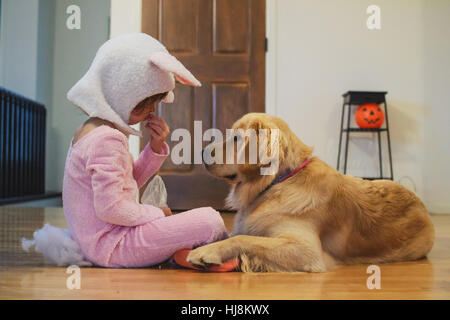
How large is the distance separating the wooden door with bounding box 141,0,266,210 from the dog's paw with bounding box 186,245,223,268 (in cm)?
216

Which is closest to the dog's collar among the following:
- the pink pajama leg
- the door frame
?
the pink pajama leg

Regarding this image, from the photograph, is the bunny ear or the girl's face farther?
the girl's face

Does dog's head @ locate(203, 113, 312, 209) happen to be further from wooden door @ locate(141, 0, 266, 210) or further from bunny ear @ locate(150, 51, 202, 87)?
wooden door @ locate(141, 0, 266, 210)

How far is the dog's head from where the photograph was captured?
4.46 ft

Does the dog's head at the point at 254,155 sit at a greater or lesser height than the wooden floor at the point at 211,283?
greater

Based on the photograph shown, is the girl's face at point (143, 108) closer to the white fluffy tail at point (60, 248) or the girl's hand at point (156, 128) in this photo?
the girl's hand at point (156, 128)

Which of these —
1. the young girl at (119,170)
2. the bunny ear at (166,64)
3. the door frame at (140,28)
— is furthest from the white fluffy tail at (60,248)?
the door frame at (140,28)

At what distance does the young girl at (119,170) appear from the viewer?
3.73ft

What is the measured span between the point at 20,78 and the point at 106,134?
14.3 ft

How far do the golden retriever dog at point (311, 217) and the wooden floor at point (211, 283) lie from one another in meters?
0.07

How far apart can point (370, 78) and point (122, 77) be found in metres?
3.14

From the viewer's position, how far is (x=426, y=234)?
150cm

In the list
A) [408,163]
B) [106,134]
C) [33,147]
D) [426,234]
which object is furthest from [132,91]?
[33,147]
